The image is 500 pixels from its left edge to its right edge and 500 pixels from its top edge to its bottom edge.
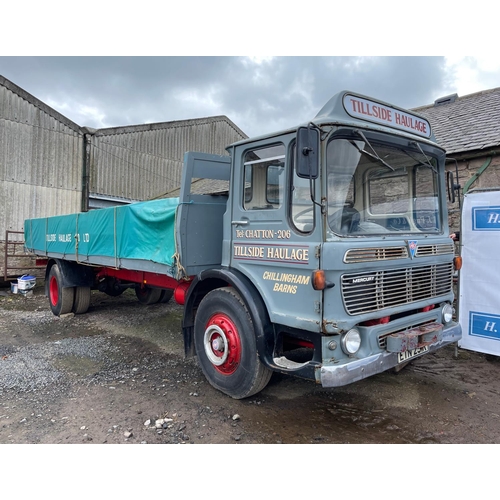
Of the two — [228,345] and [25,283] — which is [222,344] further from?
[25,283]

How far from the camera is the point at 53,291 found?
8.09 metres

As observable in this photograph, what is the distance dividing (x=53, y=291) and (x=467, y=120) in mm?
9315

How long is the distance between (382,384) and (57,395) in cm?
360

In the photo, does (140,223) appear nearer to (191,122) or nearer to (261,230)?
(261,230)

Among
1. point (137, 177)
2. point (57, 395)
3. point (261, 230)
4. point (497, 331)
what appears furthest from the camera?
point (137, 177)

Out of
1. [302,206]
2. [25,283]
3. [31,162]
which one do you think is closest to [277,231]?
[302,206]

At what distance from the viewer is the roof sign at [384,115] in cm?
344

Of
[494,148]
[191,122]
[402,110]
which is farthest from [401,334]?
[191,122]

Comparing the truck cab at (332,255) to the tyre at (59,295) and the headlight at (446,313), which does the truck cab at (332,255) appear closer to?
the headlight at (446,313)

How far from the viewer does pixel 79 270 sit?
25.5 ft

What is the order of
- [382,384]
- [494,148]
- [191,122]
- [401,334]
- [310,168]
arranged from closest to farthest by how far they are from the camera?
[310,168] → [401,334] → [382,384] → [494,148] → [191,122]

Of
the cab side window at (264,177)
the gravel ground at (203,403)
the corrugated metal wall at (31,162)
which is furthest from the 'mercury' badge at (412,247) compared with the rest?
the corrugated metal wall at (31,162)

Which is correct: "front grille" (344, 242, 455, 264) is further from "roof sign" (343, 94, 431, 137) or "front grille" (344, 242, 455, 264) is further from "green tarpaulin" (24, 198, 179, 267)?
"green tarpaulin" (24, 198, 179, 267)

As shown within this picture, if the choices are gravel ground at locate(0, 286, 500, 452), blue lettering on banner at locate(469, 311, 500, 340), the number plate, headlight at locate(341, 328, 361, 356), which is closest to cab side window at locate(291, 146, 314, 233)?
headlight at locate(341, 328, 361, 356)
